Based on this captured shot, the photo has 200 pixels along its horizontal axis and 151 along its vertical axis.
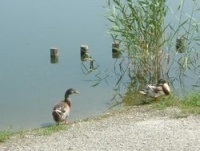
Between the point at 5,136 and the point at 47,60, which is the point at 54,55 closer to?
the point at 47,60

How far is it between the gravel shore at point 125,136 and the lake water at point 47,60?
6.17ft

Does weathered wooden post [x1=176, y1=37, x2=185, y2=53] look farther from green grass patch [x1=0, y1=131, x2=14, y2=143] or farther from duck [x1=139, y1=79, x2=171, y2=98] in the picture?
green grass patch [x1=0, y1=131, x2=14, y2=143]

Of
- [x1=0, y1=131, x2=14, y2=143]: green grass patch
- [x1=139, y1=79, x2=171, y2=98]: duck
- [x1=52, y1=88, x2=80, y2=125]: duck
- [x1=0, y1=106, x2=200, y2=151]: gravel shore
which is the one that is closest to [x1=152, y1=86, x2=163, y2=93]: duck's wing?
[x1=139, y1=79, x2=171, y2=98]: duck

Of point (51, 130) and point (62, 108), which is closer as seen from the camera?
point (51, 130)

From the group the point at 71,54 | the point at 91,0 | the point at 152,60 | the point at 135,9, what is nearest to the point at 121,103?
the point at 152,60

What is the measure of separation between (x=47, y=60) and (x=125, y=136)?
22.6ft

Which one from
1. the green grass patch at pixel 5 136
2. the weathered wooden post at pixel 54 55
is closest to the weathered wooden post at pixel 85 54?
the weathered wooden post at pixel 54 55

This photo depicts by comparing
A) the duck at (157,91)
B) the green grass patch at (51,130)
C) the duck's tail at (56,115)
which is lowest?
the duck's tail at (56,115)

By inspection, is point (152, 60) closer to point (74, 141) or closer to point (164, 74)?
point (164, 74)

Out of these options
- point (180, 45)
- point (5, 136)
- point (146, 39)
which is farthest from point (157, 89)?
point (5, 136)

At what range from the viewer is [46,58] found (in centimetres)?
1398

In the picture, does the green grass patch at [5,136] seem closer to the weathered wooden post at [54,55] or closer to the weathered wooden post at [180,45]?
the weathered wooden post at [180,45]

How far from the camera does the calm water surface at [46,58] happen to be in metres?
10.6

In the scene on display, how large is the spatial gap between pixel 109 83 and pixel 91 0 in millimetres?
7629
